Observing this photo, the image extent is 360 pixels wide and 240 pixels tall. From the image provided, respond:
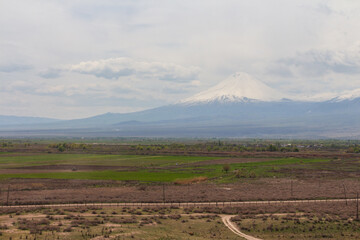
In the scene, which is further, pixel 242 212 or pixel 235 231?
pixel 242 212

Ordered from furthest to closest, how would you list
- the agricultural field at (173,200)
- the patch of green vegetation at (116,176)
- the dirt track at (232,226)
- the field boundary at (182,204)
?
1. the patch of green vegetation at (116,176)
2. the field boundary at (182,204)
3. the agricultural field at (173,200)
4. the dirt track at (232,226)

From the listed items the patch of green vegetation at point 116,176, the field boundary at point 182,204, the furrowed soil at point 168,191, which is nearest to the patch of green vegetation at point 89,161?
the patch of green vegetation at point 116,176

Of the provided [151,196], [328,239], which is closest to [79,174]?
[151,196]

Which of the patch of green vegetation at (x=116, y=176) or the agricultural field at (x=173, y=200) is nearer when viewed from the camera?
the agricultural field at (x=173, y=200)

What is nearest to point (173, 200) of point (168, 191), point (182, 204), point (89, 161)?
point (182, 204)

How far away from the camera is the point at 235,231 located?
114 ft

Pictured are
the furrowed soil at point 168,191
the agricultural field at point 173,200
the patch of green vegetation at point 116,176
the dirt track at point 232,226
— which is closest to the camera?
the dirt track at point 232,226

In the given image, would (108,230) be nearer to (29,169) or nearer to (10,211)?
(10,211)

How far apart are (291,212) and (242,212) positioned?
16.4ft

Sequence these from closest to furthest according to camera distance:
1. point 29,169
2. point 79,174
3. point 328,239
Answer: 1. point 328,239
2. point 79,174
3. point 29,169

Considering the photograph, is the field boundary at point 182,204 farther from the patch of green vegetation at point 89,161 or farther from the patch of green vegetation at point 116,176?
the patch of green vegetation at point 89,161

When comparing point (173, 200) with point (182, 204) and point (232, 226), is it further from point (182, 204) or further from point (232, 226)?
point (232, 226)

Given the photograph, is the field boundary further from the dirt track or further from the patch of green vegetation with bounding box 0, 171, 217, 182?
the patch of green vegetation with bounding box 0, 171, 217, 182

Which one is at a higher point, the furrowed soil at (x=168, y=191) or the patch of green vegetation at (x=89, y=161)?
the patch of green vegetation at (x=89, y=161)
